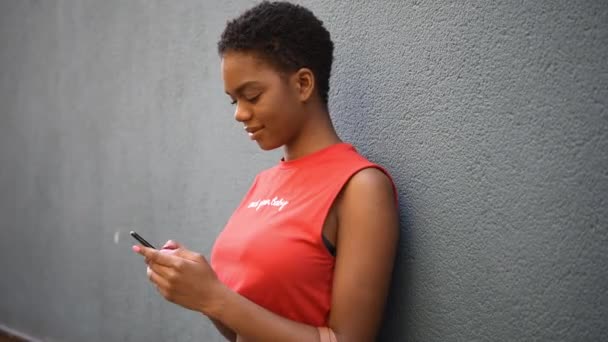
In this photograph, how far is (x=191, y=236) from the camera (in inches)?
98.8

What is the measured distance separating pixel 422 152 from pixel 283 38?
47 centimetres

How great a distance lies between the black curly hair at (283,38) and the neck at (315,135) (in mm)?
78

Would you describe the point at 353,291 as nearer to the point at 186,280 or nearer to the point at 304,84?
the point at 186,280

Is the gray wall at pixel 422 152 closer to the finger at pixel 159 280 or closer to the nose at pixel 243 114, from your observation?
the nose at pixel 243 114

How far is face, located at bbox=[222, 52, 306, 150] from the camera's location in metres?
1.36

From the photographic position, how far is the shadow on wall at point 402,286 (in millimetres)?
1487

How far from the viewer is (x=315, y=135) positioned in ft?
4.80

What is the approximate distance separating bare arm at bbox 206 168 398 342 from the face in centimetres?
27

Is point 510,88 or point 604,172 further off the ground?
point 510,88

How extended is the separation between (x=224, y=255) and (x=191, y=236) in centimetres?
112

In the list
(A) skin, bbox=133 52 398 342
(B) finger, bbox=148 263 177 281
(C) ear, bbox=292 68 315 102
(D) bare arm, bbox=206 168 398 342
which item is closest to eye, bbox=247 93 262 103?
(A) skin, bbox=133 52 398 342

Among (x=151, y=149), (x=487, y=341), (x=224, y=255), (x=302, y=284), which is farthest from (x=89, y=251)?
(x=487, y=341)

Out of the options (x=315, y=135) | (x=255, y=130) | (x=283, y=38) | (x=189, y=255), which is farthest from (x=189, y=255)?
(x=283, y=38)

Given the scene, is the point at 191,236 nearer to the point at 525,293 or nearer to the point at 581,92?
the point at 525,293
